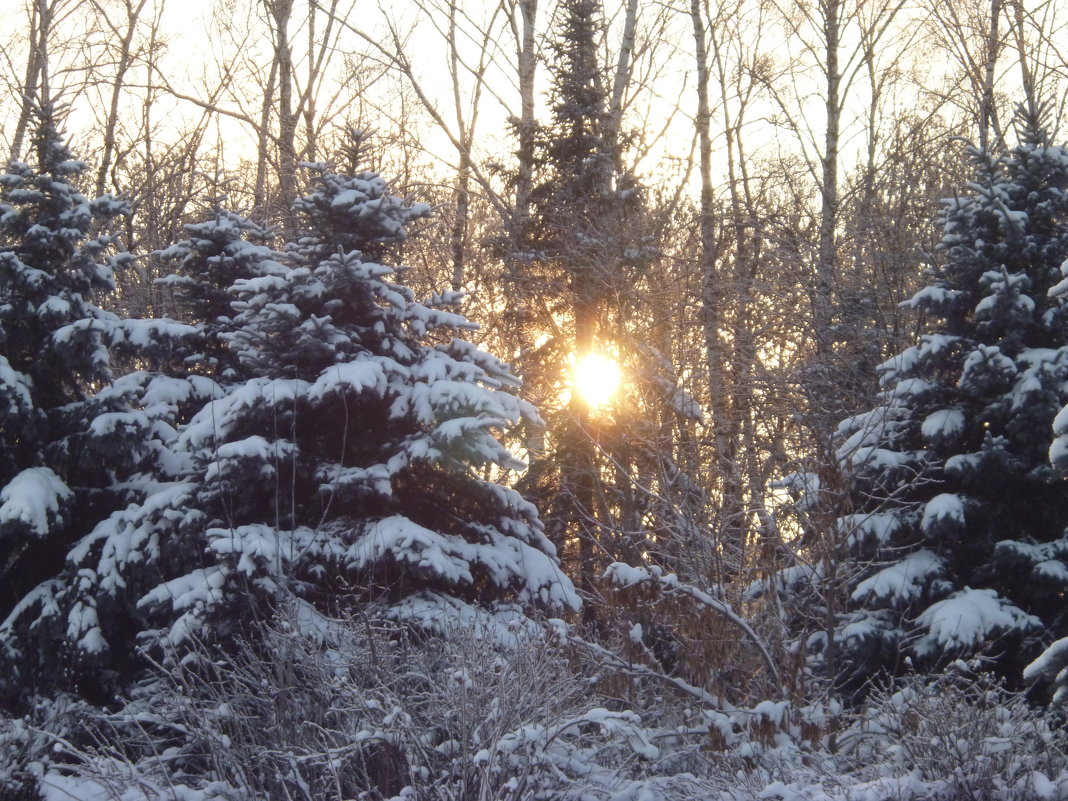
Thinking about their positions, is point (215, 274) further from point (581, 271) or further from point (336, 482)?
point (581, 271)

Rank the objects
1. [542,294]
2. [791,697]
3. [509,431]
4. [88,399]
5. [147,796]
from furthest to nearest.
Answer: [542,294]
[509,431]
[88,399]
[791,697]
[147,796]

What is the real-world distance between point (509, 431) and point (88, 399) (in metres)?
7.01

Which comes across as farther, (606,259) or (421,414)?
(606,259)

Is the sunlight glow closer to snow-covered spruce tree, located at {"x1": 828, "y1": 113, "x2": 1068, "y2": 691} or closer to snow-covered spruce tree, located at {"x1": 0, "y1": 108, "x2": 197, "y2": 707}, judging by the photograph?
snow-covered spruce tree, located at {"x1": 828, "y1": 113, "x2": 1068, "y2": 691}

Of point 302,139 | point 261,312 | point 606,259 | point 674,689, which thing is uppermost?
point 302,139

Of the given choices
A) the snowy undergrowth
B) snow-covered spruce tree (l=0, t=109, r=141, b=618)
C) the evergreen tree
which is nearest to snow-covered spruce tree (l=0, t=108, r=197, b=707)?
snow-covered spruce tree (l=0, t=109, r=141, b=618)

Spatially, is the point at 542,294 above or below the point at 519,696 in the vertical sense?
above

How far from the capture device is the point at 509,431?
622 inches

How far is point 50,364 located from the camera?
10.2 m

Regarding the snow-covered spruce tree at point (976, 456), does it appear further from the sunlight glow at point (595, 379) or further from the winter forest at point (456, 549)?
the sunlight glow at point (595, 379)

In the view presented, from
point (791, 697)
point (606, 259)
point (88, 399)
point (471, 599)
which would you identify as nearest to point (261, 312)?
point (88, 399)

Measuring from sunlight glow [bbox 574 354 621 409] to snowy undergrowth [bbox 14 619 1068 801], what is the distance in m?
9.36

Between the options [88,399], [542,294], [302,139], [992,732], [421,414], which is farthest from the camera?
[302,139]

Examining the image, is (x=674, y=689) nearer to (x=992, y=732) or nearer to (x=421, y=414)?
(x=992, y=732)
